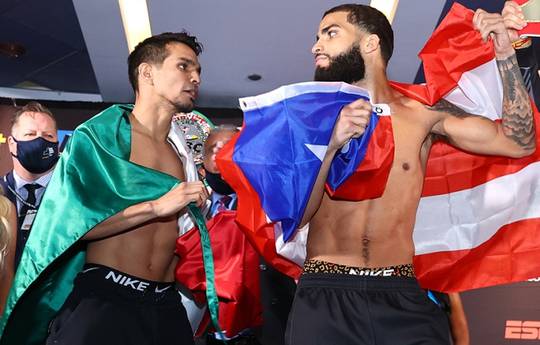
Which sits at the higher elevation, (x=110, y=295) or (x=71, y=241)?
(x=71, y=241)

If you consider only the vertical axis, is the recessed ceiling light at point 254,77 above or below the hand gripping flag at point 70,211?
above

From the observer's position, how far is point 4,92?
6.60 meters

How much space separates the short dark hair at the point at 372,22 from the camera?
233 centimetres

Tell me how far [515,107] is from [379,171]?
55 cm

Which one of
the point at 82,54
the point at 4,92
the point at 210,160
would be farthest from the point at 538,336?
the point at 4,92

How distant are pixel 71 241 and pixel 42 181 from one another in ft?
5.82

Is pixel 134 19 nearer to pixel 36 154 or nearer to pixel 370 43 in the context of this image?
A: pixel 36 154

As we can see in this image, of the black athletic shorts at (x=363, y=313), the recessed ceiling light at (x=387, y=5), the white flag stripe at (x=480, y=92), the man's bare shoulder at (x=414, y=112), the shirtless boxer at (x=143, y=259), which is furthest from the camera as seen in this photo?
the recessed ceiling light at (x=387, y=5)

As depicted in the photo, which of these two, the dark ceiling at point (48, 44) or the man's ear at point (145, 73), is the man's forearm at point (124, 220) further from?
the dark ceiling at point (48, 44)

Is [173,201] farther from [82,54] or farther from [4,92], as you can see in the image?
[4,92]


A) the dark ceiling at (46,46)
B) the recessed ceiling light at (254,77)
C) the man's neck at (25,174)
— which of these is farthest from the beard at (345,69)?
the recessed ceiling light at (254,77)

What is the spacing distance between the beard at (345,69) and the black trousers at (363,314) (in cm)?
68

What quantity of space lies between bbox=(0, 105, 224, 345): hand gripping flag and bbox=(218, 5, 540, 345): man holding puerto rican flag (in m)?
0.36

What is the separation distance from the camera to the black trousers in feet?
6.09
